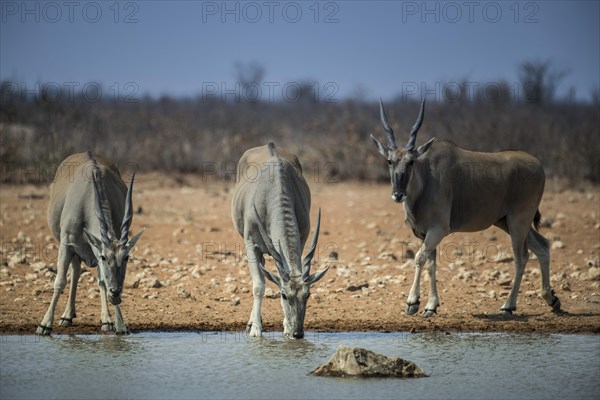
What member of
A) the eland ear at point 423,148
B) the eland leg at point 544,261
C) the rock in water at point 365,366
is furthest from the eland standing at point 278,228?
the eland leg at point 544,261

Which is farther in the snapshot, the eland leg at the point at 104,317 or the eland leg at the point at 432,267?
the eland leg at the point at 432,267

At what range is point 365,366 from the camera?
7367 mm

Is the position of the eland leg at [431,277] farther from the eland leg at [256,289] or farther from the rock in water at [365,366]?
the rock in water at [365,366]

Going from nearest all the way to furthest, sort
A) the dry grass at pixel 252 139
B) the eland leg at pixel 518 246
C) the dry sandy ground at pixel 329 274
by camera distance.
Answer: the dry sandy ground at pixel 329 274 → the eland leg at pixel 518 246 → the dry grass at pixel 252 139

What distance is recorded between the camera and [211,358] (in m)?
7.94

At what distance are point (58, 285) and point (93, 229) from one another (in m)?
0.60

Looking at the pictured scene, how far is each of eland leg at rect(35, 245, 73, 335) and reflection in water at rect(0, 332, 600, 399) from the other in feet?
0.52

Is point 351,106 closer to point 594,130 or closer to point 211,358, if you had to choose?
point 594,130

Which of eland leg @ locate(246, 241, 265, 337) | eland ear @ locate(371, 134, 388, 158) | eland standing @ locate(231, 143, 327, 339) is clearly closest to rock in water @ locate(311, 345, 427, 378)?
eland standing @ locate(231, 143, 327, 339)

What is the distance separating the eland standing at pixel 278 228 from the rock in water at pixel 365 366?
2.39 ft

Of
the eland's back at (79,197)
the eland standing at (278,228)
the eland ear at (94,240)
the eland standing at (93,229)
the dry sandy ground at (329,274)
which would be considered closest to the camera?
the eland standing at (278,228)

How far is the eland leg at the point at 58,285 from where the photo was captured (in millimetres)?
8812

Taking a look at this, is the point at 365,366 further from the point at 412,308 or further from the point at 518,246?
the point at 518,246

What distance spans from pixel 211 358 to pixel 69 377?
117 centimetres
